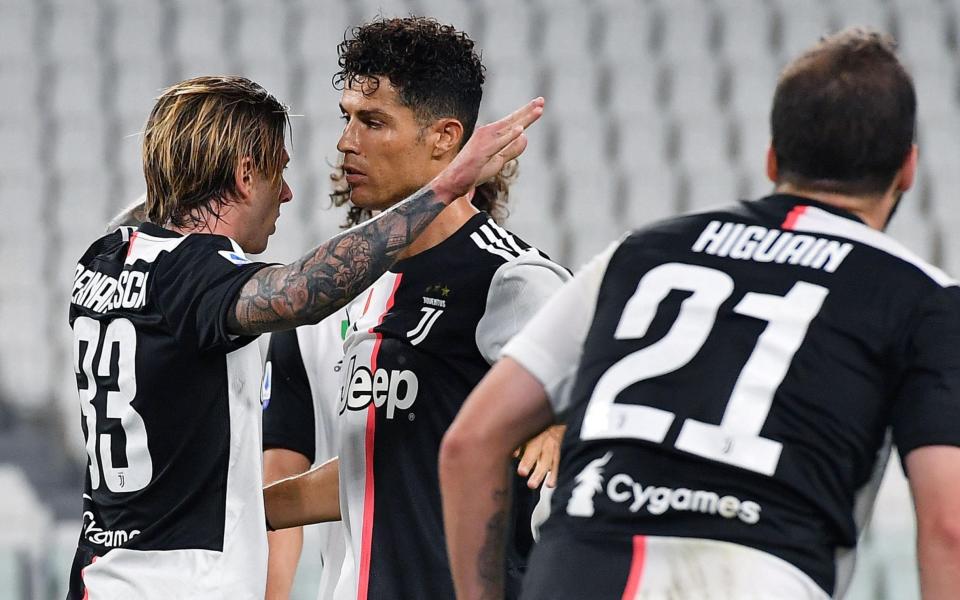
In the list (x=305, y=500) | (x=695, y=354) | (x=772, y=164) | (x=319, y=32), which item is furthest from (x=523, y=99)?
(x=695, y=354)

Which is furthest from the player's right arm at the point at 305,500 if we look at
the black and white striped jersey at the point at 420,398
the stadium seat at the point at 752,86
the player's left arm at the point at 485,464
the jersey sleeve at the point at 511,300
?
the stadium seat at the point at 752,86

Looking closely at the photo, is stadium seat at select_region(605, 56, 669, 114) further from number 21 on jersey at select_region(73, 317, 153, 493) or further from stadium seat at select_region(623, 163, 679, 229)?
number 21 on jersey at select_region(73, 317, 153, 493)

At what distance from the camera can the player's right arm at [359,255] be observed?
97.3 inches

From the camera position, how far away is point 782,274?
1.77 meters

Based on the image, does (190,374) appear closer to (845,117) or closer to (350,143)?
(350,143)

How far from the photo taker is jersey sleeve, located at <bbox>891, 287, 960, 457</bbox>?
167 centimetres

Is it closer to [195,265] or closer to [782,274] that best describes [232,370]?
[195,265]

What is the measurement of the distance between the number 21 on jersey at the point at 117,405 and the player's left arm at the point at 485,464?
87 centimetres

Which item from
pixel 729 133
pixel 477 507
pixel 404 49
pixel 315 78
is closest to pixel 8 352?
pixel 315 78

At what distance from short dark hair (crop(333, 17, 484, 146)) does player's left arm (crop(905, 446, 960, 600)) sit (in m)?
1.69

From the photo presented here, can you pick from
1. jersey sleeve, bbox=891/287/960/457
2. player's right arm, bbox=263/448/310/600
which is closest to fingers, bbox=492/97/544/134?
jersey sleeve, bbox=891/287/960/457

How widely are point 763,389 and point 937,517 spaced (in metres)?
0.27

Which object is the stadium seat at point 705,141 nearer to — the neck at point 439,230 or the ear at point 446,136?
the ear at point 446,136

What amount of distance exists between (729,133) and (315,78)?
3.08 m
